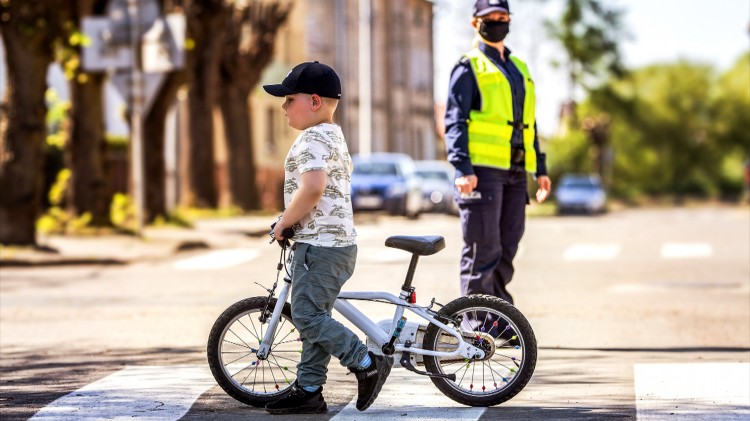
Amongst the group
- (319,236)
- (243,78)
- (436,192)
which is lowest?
(436,192)

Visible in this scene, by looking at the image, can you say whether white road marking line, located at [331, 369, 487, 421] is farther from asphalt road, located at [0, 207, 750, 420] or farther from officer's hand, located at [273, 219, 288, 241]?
officer's hand, located at [273, 219, 288, 241]

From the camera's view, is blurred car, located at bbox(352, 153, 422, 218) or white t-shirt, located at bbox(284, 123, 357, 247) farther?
blurred car, located at bbox(352, 153, 422, 218)

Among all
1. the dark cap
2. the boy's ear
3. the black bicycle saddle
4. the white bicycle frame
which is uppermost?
the dark cap

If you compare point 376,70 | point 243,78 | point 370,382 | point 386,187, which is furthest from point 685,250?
point 376,70

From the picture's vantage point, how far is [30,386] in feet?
28.7

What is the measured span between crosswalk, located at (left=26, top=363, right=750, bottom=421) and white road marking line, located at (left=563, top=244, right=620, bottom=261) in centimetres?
1239

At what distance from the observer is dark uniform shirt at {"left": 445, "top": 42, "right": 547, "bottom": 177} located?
9.53 metres

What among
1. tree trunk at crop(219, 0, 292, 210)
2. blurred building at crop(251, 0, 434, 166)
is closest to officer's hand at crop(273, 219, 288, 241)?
tree trunk at crop(219, 0, 292, 210)

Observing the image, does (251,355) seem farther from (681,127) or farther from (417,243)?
(681,127)

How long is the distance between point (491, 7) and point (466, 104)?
604 mm

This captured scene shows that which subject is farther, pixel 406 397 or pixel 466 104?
pixel 466 104

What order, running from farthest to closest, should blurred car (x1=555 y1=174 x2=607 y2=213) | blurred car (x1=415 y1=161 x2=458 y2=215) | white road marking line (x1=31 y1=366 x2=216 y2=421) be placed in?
blurred car (x1=555 y1=174 x2=607 y2=213)
blurred car (x1=415 y1=161 x2=458 y2=215)
white road marking line (x1=31 y1=366 x2=216 y2=421)

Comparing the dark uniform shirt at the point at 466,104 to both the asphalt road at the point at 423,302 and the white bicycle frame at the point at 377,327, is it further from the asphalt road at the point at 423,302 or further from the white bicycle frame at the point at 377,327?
the white bicycle frame at the point at 377,327

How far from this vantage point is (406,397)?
26.7 ft
